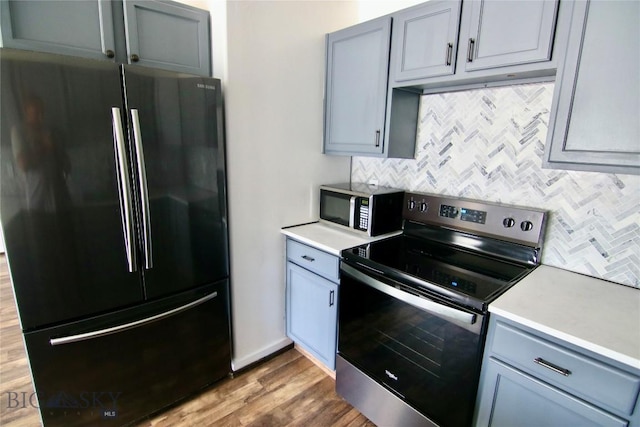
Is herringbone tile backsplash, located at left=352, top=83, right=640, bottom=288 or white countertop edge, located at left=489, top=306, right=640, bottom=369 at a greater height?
herringbone tile backsplash, located at left=352, top=83, right=640, bottom=288

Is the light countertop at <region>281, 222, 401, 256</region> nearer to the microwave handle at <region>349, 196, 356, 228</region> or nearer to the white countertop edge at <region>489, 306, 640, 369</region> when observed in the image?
the microwave handle at <region>349, 196, 356, 228</region>

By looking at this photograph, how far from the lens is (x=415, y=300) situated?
1440 millimetres

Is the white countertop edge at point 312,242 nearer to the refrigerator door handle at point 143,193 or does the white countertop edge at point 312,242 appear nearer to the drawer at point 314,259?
the drawer at point 314,259

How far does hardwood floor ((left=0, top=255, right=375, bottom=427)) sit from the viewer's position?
1828 mm

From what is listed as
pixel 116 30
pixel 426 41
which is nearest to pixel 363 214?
pixel 426 41

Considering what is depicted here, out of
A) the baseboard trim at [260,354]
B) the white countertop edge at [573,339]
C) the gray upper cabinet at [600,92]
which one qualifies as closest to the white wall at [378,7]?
the gray upper cabinet at [600,92]

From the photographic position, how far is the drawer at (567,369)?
100 cm

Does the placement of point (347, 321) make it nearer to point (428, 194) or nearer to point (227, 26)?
point (428, 194)

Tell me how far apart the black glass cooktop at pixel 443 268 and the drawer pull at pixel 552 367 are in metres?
0.23

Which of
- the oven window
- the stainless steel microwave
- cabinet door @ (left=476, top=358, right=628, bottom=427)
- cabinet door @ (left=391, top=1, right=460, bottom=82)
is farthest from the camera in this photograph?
the oven window

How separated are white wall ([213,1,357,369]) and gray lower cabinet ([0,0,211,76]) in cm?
17

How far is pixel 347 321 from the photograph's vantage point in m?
1.85

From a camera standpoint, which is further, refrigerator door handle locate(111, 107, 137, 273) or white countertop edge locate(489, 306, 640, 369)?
refrigerator door handle locate(111, 107, 137, 273)

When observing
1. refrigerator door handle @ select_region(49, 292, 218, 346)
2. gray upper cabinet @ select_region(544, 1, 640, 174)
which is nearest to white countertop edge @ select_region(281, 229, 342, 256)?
refrigerator door handle @ select_region(49, 292, 218, 346)
